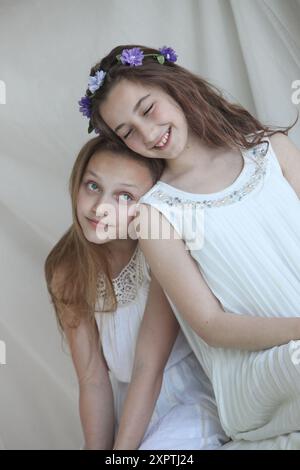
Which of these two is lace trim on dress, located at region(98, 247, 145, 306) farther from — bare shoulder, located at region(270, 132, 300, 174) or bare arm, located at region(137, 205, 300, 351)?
bare shoulder, located at region(270, 132, 300, 174)

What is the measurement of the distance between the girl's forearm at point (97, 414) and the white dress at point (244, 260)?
0.29 meters

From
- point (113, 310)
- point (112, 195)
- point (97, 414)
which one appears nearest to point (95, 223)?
point (112, 195)

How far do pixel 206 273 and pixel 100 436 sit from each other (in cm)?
44

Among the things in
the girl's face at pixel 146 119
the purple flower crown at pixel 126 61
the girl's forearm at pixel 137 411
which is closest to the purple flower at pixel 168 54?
the purple flower crown at pixel 126 61

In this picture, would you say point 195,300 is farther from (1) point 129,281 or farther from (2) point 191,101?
(2) point 191,101

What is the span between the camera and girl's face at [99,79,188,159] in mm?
1531

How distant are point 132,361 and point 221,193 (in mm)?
412

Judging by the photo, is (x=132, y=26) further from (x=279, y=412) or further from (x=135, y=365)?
(x=279, y=412)

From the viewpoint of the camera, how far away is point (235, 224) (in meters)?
1.54

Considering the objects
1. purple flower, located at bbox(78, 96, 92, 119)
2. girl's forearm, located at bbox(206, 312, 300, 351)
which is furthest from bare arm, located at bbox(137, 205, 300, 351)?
purple flower, located at bbox(78, 96, 92, 119)

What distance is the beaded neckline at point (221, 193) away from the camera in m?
1.56

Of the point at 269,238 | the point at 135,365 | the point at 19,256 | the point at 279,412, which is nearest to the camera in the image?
the point at 279,412

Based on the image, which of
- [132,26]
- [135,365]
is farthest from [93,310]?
[132,26]

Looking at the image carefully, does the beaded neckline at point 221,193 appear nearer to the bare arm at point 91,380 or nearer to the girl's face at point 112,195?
the girl's face at point 112,195
